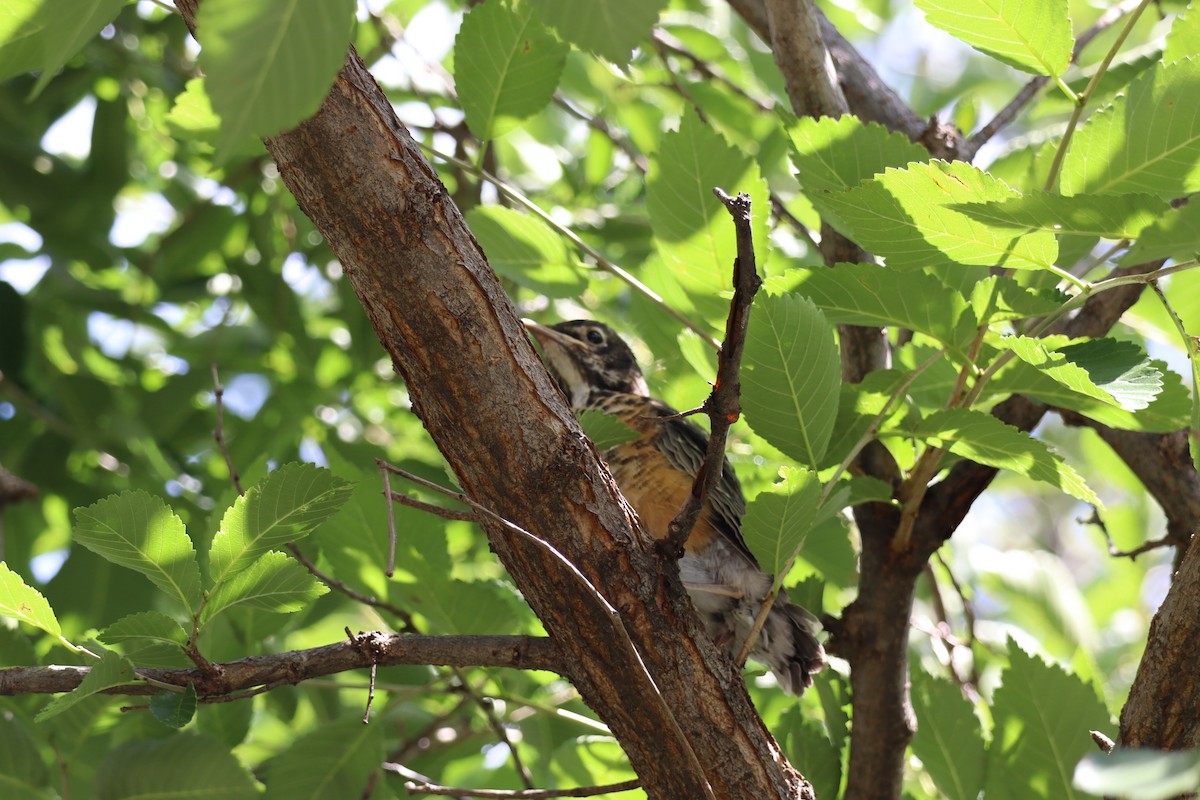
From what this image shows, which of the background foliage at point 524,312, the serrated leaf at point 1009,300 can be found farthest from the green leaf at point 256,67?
the serrated leaf at point 1009,300

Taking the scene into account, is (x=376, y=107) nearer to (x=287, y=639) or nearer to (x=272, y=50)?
(x=272, y=50)

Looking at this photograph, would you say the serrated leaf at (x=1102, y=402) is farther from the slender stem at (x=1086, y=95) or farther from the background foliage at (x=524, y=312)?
the slender stem at (x=1086, y=95)

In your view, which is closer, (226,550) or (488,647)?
(226,550)

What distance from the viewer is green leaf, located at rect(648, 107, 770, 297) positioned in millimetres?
2713

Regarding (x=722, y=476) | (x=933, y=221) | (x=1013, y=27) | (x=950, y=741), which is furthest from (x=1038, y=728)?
(x=1013, y=27)

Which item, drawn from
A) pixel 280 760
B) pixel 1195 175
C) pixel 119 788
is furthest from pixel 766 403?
pixel 119 788

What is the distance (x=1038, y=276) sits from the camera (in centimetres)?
246

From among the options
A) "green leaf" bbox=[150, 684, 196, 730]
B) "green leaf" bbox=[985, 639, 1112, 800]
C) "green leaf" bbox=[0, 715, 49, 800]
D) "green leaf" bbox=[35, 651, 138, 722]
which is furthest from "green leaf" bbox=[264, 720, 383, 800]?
"green leaf" bbox=[985, 639, 1112, 800]

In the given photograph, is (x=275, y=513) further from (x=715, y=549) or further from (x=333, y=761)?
(x=715, y=549)

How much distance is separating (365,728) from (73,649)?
1003mm

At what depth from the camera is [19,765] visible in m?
2.65

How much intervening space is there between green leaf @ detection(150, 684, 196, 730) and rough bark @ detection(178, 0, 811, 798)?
2.08ft

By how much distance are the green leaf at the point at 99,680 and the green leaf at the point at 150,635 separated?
132mm

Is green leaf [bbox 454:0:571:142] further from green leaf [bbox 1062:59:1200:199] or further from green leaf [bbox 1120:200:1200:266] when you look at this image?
green leaf [bbox 1120:200:1200:266]
